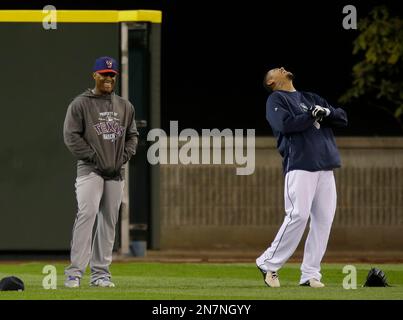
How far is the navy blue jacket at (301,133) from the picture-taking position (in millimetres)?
12547

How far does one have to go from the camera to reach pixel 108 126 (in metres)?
12.6

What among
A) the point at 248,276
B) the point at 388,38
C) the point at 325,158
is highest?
the point at 388,38

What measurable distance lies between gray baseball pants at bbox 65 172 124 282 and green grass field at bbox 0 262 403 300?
0.20m

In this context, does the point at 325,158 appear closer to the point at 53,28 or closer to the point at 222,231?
the point at 53,28

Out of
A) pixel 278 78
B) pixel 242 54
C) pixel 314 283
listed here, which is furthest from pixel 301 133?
pixel 242 54

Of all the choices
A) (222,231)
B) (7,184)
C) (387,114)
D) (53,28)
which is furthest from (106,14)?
(387,114)

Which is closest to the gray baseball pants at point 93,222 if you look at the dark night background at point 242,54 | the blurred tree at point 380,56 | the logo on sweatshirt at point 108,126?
the logo on sweatshirt at point 108,126

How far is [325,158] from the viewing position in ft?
41.5

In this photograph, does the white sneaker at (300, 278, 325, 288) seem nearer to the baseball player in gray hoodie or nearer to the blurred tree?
the baseball player in gray hoodie

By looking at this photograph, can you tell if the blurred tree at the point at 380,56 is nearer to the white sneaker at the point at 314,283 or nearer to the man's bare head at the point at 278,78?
the man's bare head at the point at 278,78

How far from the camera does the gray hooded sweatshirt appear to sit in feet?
41.0

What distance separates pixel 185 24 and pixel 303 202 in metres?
7.62

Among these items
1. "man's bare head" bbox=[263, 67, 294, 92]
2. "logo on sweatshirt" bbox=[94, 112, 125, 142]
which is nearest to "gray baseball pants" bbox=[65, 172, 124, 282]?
"logo on sweatshirt" bbox=[94, 112, 125, 142]

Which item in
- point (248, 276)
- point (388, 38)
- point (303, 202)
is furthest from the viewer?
point (388, 38)
